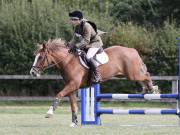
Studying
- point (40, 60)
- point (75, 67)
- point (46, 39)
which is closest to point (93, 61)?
point (75, 67)

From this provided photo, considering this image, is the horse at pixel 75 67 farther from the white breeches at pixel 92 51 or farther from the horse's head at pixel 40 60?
the white breeches at pixel 92 51

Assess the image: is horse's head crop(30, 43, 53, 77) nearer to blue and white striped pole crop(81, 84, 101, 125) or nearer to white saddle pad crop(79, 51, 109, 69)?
white saddle pad crop(79, 51, 109, 69)

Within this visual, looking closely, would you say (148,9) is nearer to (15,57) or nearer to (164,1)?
(164,1)

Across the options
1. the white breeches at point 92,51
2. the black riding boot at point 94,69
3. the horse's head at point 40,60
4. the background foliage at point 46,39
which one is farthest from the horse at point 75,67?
the background foliage at point 46,39

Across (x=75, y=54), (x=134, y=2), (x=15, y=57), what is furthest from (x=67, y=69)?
(x=134, y=2)

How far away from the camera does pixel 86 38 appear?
14398 mm

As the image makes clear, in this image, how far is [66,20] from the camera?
2756cm

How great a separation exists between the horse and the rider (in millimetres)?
221

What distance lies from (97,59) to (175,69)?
40.3 feet

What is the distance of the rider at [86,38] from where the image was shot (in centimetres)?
1440

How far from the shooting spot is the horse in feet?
47.3

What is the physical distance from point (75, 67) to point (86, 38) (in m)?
0.65

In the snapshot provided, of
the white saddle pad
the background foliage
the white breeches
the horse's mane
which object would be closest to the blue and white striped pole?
the white saddle pad

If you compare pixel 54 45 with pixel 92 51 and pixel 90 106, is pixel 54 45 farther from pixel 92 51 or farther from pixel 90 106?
pixel 90 106
